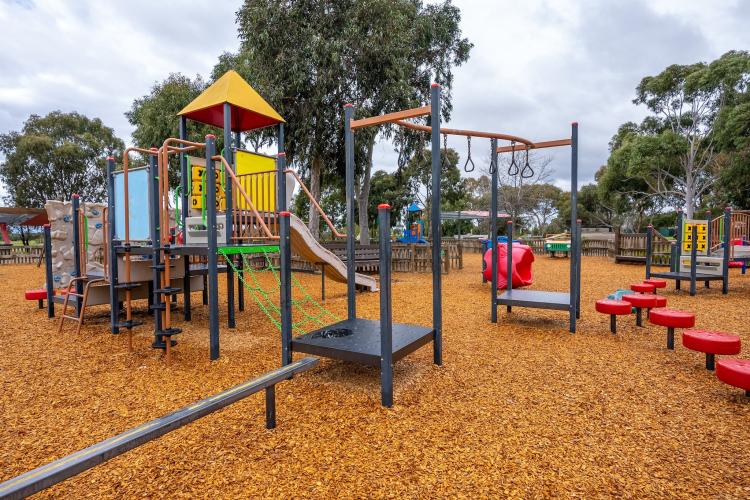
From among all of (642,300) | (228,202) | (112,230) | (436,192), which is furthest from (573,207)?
(112,230)

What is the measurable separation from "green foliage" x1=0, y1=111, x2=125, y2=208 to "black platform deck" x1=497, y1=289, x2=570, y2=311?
114ft

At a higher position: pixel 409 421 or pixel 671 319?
pixel 671 319

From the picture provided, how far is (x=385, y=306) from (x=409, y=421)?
0.87 metres

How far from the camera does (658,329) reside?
5824mm

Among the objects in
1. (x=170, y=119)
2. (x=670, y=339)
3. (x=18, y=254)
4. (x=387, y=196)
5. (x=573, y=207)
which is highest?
(x=170, y=119)

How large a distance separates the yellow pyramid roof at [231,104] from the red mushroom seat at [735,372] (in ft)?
21.5

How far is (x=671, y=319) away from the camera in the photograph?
462 centimetres

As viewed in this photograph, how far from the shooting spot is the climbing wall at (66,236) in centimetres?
770

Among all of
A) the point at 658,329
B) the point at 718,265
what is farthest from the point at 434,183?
the point at 718,265

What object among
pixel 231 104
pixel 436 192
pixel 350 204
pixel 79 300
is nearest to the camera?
pixel 436 192

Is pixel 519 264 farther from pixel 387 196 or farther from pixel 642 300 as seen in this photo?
pixel 387 196

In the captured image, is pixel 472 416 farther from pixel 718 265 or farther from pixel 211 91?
pixel 718 265

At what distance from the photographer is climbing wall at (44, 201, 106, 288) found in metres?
7.70

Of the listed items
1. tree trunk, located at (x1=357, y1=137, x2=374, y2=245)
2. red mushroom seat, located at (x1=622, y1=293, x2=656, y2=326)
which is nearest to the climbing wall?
red mushroom seat, located at (x1=622, y1=293, x2=656, y2=326)
